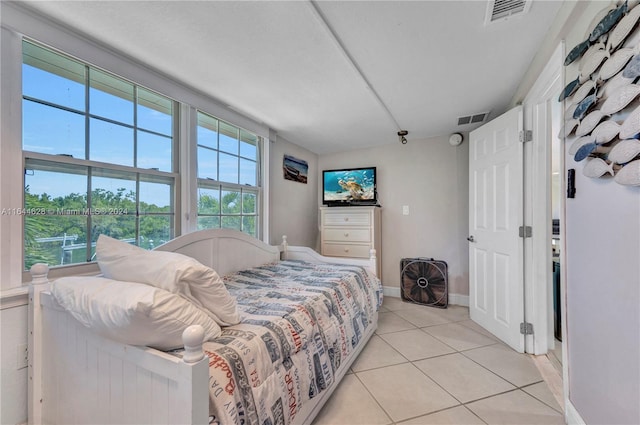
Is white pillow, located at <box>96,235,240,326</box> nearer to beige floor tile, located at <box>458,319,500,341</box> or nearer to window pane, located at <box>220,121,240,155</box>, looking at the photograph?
window pane, located at <box>220,121,240,155</box>

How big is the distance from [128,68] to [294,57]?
112 centimetres

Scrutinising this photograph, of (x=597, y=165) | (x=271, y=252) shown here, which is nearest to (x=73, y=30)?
(x=271, y=252)

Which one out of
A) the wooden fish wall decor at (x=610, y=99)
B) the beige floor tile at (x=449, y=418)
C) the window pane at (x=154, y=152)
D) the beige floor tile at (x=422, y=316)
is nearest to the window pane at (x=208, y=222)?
the window pane at (x=154, y=152)

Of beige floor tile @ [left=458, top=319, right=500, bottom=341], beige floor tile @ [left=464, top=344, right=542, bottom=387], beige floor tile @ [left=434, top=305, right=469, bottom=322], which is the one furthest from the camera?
beige floor tile @ [left=434, top=305, right=469, bottom=322]

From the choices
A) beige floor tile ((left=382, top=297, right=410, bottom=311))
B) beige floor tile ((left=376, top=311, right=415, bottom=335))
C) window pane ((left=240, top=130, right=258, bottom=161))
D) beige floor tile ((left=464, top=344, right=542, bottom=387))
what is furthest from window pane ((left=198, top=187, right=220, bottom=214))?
beige floor tile ((left=464, top=344, right=542, bottom=387))

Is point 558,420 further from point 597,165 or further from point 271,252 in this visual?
point 271,252

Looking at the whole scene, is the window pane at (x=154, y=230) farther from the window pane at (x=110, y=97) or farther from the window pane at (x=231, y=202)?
the window pane at (x=110, y=97)

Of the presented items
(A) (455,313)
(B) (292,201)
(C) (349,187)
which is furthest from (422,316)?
(B) (292,201)

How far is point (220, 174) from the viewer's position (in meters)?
2.56

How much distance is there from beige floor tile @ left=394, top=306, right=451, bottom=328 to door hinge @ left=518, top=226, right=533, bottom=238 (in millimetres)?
1232

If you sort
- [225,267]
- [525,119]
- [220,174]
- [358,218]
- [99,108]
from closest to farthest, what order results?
[99,108] → [525,119] → [225,267] → [220,174] → [358,218]

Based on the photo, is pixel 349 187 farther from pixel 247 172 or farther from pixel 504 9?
pixel 504 9

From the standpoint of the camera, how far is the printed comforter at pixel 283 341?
0.92m

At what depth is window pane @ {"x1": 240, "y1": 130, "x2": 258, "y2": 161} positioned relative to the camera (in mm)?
2859
